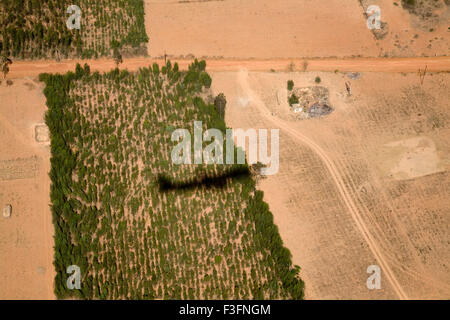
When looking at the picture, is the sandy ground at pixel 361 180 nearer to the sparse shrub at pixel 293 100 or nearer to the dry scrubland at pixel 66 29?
the sparse shrub at pixel 293 100

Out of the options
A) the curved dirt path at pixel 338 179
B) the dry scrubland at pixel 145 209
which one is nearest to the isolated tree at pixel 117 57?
the dry scrubland at pixel 145 209

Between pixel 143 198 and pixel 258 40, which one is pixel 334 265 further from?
pixel 258 40

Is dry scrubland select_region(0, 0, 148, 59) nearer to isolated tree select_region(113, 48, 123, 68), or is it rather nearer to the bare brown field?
isolated tree select_region(113, 48, 123, 68)

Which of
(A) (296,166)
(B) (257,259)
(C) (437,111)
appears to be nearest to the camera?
(B) (257,259)

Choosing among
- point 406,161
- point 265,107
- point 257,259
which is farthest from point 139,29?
point 406,161

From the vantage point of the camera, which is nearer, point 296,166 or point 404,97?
point 296,166

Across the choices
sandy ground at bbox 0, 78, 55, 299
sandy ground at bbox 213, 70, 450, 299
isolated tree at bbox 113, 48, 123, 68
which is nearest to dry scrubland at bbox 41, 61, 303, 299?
sandy ground at bbox 0, 78, 55, 299
